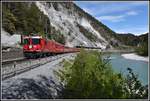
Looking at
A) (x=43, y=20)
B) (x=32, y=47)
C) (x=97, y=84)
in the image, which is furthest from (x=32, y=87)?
(x=43, y=20)

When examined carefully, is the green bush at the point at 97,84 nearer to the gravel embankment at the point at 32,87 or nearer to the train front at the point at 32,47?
the gravel embankment at the point at 32,87

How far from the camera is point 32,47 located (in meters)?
33.9

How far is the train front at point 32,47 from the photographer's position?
33656 mm

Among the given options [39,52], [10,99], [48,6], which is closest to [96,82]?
[10,99]

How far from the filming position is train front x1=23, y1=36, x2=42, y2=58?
33.7 metres

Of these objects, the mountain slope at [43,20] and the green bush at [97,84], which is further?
the mountain slope at [43,20]

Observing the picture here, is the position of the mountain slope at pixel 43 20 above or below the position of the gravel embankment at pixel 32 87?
above

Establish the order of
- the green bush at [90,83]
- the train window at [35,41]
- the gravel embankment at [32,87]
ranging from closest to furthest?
the gravel embankment at [32,87], the green bush at [90,83], the train window at [35,41]

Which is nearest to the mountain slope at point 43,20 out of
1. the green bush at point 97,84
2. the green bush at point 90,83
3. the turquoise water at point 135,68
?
the turquoise water at point 135,68

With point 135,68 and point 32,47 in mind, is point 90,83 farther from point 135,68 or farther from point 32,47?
point 135,68

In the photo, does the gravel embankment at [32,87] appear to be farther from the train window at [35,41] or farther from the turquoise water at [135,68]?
the train window at [35,41]

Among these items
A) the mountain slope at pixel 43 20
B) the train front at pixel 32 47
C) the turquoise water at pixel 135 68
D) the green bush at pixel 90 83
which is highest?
the mountain slope at pixel 43 20

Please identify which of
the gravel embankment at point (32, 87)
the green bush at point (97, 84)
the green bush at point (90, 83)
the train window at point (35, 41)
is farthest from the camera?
the train window at point (35, 41)

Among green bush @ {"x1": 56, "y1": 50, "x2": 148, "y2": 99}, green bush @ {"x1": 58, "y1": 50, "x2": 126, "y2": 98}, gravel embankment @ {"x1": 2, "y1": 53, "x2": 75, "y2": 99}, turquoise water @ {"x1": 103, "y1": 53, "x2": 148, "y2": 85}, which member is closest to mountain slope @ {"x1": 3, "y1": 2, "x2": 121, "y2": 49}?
turquoise water @ {"x1": 103, "y1": 53, "x2": 148, "y2": 85}
